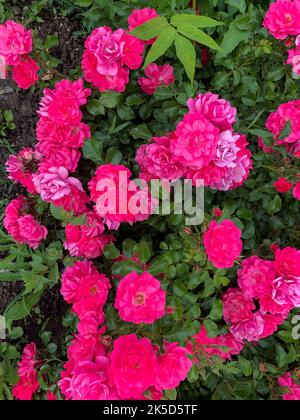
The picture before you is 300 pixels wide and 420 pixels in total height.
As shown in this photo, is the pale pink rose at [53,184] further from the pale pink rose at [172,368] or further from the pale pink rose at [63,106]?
the pale pink rose at [172,368]

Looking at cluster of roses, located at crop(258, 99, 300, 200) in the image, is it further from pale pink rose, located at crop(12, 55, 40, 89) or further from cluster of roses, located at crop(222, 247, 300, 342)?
pale pink rose, located at crop(12, 55, 40, 89)

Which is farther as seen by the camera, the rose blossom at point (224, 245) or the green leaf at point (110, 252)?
the green leaf at point (110, 252)

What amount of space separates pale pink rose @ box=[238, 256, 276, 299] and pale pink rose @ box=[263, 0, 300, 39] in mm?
731

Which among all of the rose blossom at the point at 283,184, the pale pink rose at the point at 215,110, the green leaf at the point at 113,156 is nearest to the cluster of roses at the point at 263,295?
the rose blossom at the point at 283,184

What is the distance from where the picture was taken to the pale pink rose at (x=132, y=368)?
1.06m

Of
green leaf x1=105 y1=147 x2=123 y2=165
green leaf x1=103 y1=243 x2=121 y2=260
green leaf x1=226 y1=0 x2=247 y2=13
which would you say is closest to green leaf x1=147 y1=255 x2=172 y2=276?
green leaf x1=103 y1=243 x2=121 y2=260

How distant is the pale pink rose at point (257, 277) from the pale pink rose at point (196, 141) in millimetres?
396

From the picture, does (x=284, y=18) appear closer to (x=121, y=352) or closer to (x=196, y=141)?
(x=196, y=141)

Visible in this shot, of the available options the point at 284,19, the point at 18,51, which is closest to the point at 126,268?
the point at 18,51

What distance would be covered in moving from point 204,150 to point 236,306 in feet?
1.88

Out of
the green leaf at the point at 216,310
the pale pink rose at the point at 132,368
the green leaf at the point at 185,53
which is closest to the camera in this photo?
the pale pink rose at the point at 132,368

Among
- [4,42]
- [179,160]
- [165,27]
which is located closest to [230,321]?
[179,160]

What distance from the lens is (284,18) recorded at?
1316 mm
